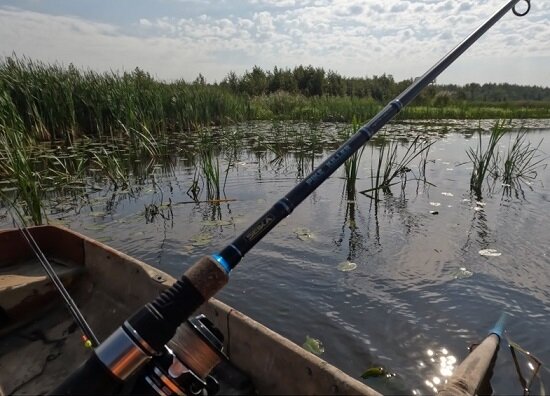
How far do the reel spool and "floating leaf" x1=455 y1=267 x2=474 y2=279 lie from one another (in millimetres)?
3362

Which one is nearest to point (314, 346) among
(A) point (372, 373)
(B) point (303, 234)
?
(A) point (372, 373)

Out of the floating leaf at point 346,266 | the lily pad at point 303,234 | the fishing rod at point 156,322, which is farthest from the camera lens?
the lily pad at point 303,234

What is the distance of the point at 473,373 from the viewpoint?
193 cm

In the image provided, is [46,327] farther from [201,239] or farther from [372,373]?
[372,373]

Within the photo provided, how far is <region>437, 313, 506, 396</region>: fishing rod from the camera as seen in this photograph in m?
1.70

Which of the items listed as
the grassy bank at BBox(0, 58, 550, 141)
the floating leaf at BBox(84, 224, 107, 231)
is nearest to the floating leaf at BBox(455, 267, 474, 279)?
the floating leaf at BBox(84, 224, 107, 231)

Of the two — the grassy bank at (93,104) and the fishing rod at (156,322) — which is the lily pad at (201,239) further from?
the grassy bank at (93,104)

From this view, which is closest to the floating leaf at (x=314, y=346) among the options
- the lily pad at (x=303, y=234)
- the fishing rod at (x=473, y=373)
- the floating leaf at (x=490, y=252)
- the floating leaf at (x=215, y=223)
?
the fishing rod at (x=473, y=373)

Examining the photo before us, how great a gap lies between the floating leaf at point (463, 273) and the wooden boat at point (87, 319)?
278 centimetres

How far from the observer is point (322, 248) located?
4.71 meters

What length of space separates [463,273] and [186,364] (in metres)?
3.55

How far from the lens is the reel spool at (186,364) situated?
48.4 inches

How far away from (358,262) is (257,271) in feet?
3.79

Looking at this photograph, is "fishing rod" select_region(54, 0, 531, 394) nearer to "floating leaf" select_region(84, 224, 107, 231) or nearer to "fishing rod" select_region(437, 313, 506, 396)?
"fishing rod" select_region(437, 313, 506, 396)
